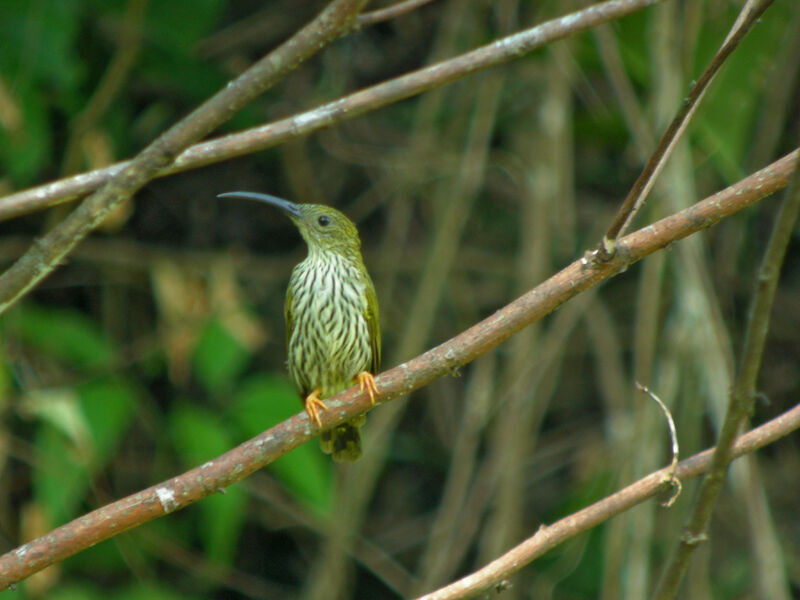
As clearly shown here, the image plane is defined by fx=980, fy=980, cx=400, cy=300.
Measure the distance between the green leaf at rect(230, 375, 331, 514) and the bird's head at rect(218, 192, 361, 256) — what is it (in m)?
0.71

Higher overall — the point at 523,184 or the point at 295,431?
the point at 523,184

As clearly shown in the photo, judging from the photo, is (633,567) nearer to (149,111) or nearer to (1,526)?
(1,526)

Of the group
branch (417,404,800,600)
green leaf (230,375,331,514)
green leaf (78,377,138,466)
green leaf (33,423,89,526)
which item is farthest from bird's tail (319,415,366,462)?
branch (417,404,800,600)

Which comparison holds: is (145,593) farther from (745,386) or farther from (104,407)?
(745,386)

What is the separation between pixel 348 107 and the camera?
2.44m

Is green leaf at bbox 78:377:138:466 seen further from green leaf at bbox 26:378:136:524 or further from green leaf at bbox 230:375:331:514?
green leaf at bbox 230:375:331:514

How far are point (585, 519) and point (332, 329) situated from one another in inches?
66.9

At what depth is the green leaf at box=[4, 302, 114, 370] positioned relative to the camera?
440 centimetres

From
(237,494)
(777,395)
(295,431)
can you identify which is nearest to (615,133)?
(777,395)

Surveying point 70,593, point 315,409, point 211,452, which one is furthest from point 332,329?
point 70,593

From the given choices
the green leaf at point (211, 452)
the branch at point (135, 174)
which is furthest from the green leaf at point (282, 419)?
the branch at point (135, 174)

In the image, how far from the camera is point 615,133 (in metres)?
5.37

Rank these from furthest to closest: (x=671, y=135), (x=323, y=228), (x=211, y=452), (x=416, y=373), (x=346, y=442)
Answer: (x=211, y=452) < (x=323, y=228) < (x=346, y=442) < (x=416, y=373) < (x=671, y=135)

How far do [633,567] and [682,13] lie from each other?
2701 mm
